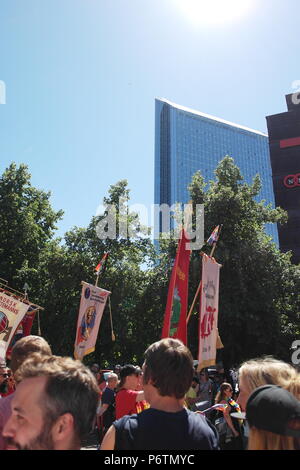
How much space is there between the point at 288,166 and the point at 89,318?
104ft

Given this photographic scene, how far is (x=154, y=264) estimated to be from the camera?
26266mm

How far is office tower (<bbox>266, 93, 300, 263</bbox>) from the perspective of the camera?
115ft

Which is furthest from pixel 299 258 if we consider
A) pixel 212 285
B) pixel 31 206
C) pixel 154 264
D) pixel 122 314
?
pixel 212 285

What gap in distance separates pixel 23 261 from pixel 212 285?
18476 mm

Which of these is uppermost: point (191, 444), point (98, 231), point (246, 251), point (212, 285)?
point (98, 231)

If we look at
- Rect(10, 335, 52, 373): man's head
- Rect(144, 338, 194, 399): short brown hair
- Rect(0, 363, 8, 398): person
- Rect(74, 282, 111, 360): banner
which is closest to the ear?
Rect(144, 338, 194, 399): short brown hair

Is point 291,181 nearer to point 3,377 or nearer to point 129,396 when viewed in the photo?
point 129,396

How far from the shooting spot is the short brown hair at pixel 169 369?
233 centimetres

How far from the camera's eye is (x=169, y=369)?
2.38 m

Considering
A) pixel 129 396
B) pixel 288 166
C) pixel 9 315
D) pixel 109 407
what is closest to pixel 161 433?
pixel 129 396

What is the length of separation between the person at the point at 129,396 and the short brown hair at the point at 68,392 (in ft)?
8.12

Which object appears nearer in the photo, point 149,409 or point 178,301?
point 149,409

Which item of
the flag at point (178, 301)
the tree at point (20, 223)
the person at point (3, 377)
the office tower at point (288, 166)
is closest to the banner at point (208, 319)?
the flag at point (178, 301)
